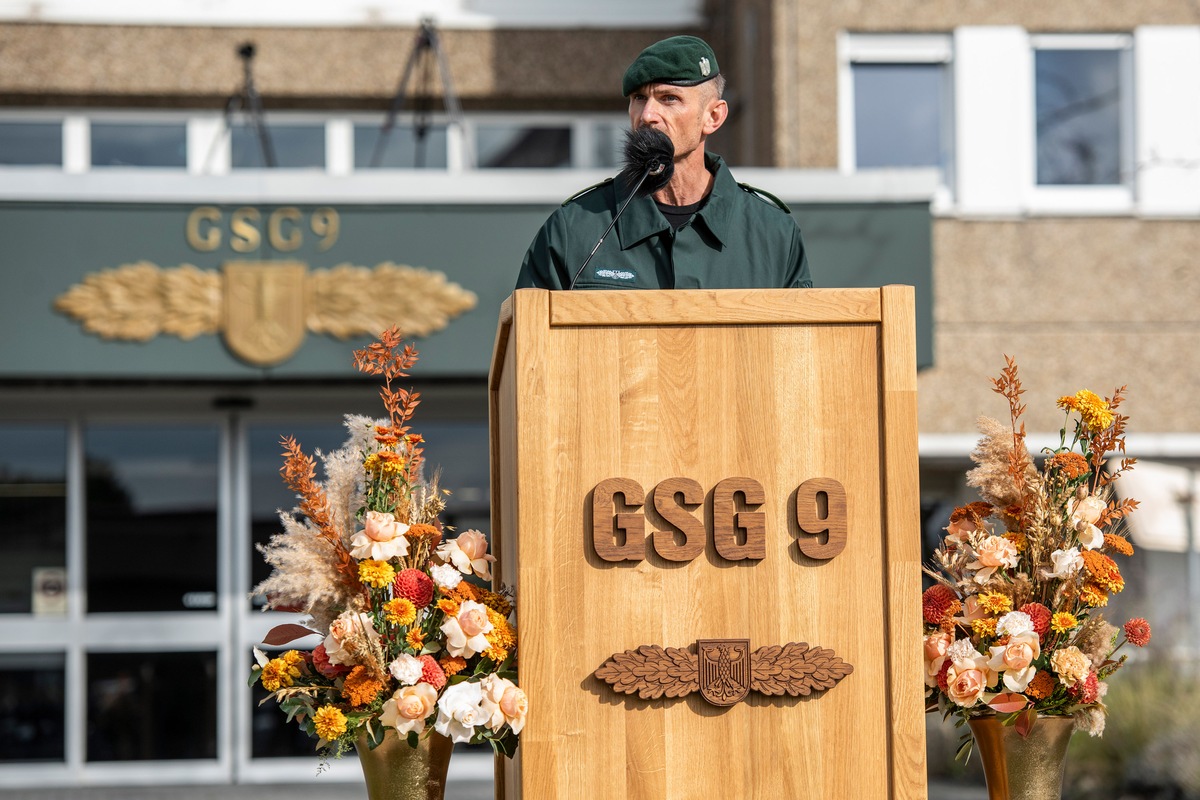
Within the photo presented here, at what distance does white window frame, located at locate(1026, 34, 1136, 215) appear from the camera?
11.0 meters

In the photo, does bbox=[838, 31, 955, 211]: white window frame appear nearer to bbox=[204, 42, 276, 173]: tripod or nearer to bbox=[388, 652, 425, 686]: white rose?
bbox=[204, 42, 276, 173]: tripod

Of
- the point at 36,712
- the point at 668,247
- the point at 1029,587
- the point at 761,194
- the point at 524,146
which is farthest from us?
the point at 524,146

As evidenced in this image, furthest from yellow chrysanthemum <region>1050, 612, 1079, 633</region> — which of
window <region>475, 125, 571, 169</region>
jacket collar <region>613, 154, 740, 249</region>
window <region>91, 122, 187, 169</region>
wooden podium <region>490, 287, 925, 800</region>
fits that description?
window <region>91, 122, 187, 169</region>

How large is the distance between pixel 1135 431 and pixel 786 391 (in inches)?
361

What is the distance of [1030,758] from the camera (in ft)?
9.42

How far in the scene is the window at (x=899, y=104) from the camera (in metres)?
11.0

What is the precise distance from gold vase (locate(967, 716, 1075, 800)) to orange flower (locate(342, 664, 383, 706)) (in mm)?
1132

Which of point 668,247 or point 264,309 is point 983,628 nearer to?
point 668,247

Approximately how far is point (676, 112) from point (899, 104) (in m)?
8.32

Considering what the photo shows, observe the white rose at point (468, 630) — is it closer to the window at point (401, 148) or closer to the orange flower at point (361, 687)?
the orange flower at point (361, 687)

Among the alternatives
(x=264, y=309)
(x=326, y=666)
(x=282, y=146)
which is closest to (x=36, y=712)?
(x=264, y=309)

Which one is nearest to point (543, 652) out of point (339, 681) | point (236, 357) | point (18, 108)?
point (339, 681)

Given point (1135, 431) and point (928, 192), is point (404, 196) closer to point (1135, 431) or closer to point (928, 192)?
point (928, 192)

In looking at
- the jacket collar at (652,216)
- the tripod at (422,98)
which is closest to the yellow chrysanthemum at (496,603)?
the jacket collar at (652,216)
